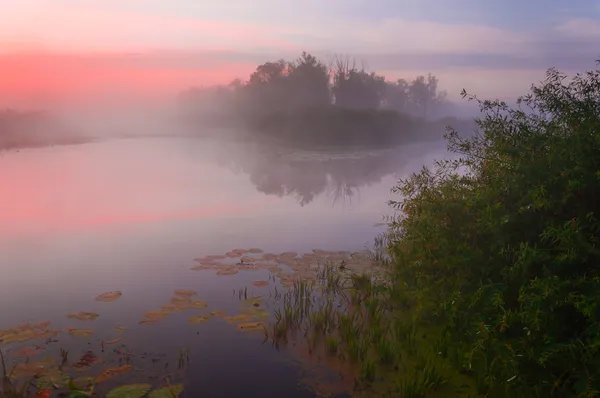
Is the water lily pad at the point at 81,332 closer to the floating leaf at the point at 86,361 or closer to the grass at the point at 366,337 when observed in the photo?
the floating leaf at the point at 86,361

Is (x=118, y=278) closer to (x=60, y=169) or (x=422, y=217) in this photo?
(x=422, y=217)

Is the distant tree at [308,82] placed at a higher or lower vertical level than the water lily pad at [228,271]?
higher

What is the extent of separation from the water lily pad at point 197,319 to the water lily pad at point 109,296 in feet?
7.93

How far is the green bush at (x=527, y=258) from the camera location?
5.46 metres

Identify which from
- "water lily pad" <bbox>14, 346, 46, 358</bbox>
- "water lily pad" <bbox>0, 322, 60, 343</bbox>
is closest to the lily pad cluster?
"water lily pad" <bbox>0, 322, 60, 343</bbox>

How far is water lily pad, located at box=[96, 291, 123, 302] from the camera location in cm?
1039

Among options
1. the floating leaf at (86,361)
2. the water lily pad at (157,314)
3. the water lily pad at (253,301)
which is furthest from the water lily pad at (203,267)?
the floating leaf at (86,361)

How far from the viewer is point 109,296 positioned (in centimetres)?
1053

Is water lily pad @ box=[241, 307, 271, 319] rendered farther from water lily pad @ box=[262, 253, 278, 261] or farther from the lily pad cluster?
water lily pad @ box=[262, 253, 278, 261]

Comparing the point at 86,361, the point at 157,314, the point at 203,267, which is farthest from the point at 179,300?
the point at 86,361

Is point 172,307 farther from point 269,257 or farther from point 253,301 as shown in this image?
point 269,257

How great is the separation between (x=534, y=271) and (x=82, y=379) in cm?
735

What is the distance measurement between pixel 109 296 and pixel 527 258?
30.4 ft

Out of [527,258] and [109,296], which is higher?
[527,258]
